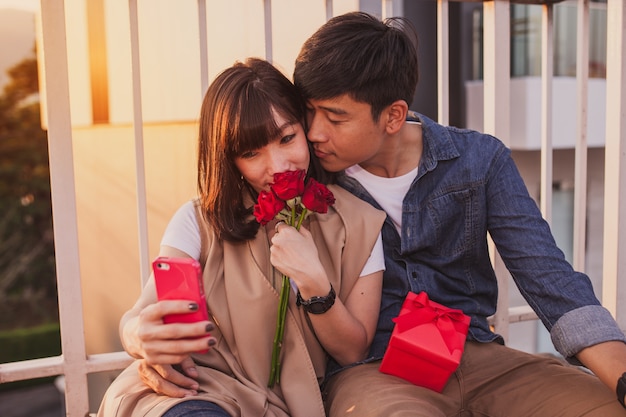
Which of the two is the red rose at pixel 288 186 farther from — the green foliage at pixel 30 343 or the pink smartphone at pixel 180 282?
the green foliage at pixel 30 343

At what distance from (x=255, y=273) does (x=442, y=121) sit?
0.91m

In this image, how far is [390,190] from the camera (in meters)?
1.88

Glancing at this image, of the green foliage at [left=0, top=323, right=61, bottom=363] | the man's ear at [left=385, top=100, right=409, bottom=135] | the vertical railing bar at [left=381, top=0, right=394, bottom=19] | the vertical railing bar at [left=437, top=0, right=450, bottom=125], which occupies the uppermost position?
the vertical railing bar at [left=381, top=0, right=394, bottom=19]

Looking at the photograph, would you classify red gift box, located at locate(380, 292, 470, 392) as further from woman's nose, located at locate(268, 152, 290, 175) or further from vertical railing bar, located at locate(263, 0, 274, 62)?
vertical railing bar, located at locate(263, 0, 274, 62)

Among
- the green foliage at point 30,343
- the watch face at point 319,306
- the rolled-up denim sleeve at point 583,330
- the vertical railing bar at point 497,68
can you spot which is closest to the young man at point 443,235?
the rolled-up denim sleeve at point 583,330

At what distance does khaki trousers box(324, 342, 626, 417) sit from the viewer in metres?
1.53

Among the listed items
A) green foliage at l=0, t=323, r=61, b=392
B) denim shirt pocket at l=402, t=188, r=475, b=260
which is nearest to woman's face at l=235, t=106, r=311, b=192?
denim shirt pocket at l=402, t=188, r=475, b=260

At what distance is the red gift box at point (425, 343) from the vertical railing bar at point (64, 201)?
0.88 m

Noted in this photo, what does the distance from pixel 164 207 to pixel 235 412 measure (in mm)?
4635

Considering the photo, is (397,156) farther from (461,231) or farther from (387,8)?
(387,8)

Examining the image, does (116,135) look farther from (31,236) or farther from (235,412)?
(235,412)

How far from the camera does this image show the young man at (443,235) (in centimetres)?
161

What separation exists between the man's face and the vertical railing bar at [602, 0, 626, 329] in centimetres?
96

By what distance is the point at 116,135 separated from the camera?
6.75 m
